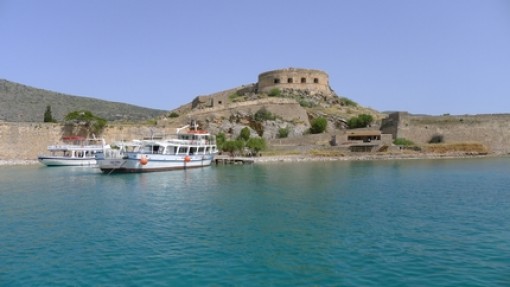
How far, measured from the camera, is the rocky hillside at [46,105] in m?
53.1

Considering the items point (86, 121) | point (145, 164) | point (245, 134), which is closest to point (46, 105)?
point (86, 121)

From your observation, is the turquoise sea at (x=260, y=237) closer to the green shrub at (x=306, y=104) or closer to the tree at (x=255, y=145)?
the tree at (x=255, y=145)

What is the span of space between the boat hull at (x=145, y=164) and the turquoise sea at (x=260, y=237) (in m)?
8.13

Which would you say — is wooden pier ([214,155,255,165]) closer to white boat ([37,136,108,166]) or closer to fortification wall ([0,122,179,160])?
fortification wall ([0,122,179,160])

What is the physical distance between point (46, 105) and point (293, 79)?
34754 millimetres

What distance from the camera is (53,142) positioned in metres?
37.9

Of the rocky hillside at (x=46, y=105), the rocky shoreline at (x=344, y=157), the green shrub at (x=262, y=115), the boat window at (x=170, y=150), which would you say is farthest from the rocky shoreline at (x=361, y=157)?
the rocky hillside at (x=46, y=105)

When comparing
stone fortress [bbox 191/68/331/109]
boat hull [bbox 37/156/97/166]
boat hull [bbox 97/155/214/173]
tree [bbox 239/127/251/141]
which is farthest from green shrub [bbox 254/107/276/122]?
boat hull [bbox 37/156/97/166]

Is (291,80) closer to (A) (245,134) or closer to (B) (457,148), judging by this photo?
(A) (245,134)

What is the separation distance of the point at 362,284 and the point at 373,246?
2.02 metres

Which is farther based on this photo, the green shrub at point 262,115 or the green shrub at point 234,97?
the green shrub at point 234,97

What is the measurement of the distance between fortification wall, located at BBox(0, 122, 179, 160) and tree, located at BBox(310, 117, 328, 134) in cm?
1308

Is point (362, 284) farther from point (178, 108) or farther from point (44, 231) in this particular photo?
point (178, 108)

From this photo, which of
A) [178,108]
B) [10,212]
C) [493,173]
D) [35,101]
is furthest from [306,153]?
[35,101]
